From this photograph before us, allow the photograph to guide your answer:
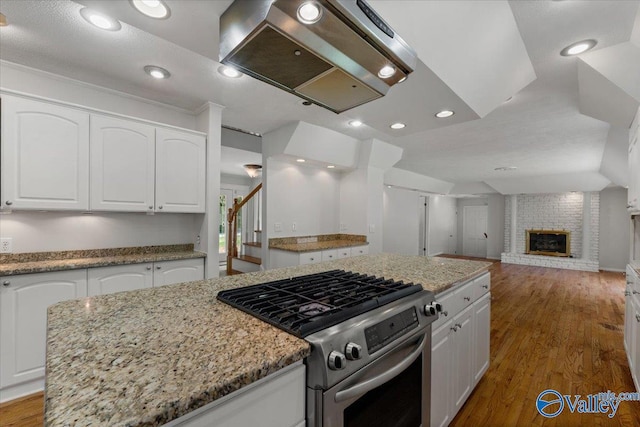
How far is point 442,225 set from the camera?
966 cm

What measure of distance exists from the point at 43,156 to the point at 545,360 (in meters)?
4.67

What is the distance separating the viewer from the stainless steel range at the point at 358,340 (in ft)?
2.70

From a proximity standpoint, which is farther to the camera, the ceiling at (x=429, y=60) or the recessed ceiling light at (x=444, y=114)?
the recessed ceiling light at (x=444, y=114)

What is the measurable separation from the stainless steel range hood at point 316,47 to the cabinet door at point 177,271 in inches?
84.1

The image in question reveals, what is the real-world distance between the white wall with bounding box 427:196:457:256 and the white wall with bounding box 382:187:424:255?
4.41 feet

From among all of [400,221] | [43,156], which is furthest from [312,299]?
[400,221]

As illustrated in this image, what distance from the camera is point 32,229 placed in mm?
2293

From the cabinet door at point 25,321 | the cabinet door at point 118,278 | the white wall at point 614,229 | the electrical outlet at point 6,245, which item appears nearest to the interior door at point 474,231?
the white wall at point 614,229

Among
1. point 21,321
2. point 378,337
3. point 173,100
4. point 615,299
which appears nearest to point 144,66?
point 173,100

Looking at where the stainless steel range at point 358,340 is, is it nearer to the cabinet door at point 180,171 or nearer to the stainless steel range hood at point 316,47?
the stainless steel range hood at point 316,47

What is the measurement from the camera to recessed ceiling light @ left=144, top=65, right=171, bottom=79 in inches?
85.7

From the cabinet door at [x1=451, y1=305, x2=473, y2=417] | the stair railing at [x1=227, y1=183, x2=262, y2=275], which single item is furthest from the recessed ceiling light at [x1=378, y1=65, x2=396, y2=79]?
the stair railing at [x1=227, y1=183, x2=262, y2=275]

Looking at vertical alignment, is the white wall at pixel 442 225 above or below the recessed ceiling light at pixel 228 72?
below

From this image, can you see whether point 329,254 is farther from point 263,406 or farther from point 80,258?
point 263,406
